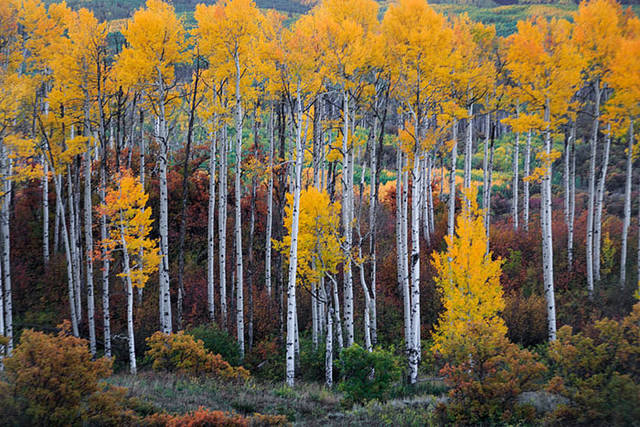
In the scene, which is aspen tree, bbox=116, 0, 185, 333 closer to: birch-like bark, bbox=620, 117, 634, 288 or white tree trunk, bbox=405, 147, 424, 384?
white tree trunk, bbox=405, 147, 424, 384

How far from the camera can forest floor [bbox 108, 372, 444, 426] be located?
9086 millimetres

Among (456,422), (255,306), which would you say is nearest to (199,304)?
(255,306)

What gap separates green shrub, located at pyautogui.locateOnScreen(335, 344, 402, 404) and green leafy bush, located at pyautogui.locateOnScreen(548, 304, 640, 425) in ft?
12.9

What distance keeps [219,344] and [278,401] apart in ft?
16.5

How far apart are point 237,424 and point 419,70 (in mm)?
10511

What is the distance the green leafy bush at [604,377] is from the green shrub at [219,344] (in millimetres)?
10832

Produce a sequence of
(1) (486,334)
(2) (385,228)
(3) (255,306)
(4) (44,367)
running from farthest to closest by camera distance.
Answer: (2) (385,228), (3) (255,306), (1) (486,334), (4) (44,367)

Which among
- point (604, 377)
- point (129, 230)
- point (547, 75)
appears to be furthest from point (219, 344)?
point (547, 75)

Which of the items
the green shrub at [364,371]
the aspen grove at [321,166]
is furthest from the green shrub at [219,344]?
the green shrub at [364,371]

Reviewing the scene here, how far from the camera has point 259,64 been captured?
551 inches

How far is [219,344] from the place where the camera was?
1512cm

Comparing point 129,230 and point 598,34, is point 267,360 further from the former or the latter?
point 598,34

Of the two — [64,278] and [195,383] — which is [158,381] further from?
[64,278]

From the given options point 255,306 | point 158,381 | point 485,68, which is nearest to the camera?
point 158,381
